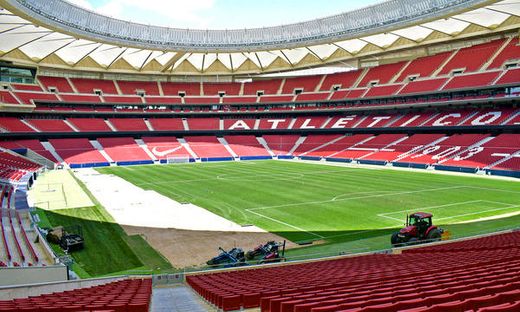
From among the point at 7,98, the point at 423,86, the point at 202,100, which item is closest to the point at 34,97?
the point at 7,98

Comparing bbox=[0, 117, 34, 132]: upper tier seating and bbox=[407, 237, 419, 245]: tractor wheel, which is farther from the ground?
bbox=[0, 117, 34, 132]: upper tier seating

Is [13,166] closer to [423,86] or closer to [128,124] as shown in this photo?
[128,124]

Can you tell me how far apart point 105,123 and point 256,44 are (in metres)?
30.5

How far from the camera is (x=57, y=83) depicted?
73.0 meters

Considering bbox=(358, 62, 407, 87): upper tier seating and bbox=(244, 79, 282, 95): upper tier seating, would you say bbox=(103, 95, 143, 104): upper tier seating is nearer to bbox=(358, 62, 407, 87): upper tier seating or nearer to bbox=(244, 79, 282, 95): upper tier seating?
bbox=(244, 79, 282, 95): upper tier seating

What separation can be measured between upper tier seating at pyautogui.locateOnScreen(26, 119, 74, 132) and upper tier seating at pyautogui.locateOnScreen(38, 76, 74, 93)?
7099 mm

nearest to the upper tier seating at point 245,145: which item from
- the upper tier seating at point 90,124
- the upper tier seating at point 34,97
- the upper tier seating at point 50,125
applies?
the upper tier seating at point 90,124

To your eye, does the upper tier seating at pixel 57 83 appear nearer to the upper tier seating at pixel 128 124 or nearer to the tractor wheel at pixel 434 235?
the upper tier seating at pixel 128 124

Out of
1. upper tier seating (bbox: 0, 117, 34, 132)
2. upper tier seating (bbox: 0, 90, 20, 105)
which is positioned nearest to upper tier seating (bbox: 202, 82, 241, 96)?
upper tier seating (bbox: 0, 117, 34, 132)

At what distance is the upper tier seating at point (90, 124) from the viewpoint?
68.6 metres

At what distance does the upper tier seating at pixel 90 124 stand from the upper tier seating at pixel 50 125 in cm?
183

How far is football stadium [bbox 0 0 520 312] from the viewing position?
10.7 metres

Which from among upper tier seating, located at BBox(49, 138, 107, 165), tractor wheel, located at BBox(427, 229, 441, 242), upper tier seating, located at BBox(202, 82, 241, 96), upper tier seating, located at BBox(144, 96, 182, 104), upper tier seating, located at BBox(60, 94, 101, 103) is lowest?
tractor wheel, located at BBox(427, 229, 441, 242)

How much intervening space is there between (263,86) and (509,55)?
45770mm
